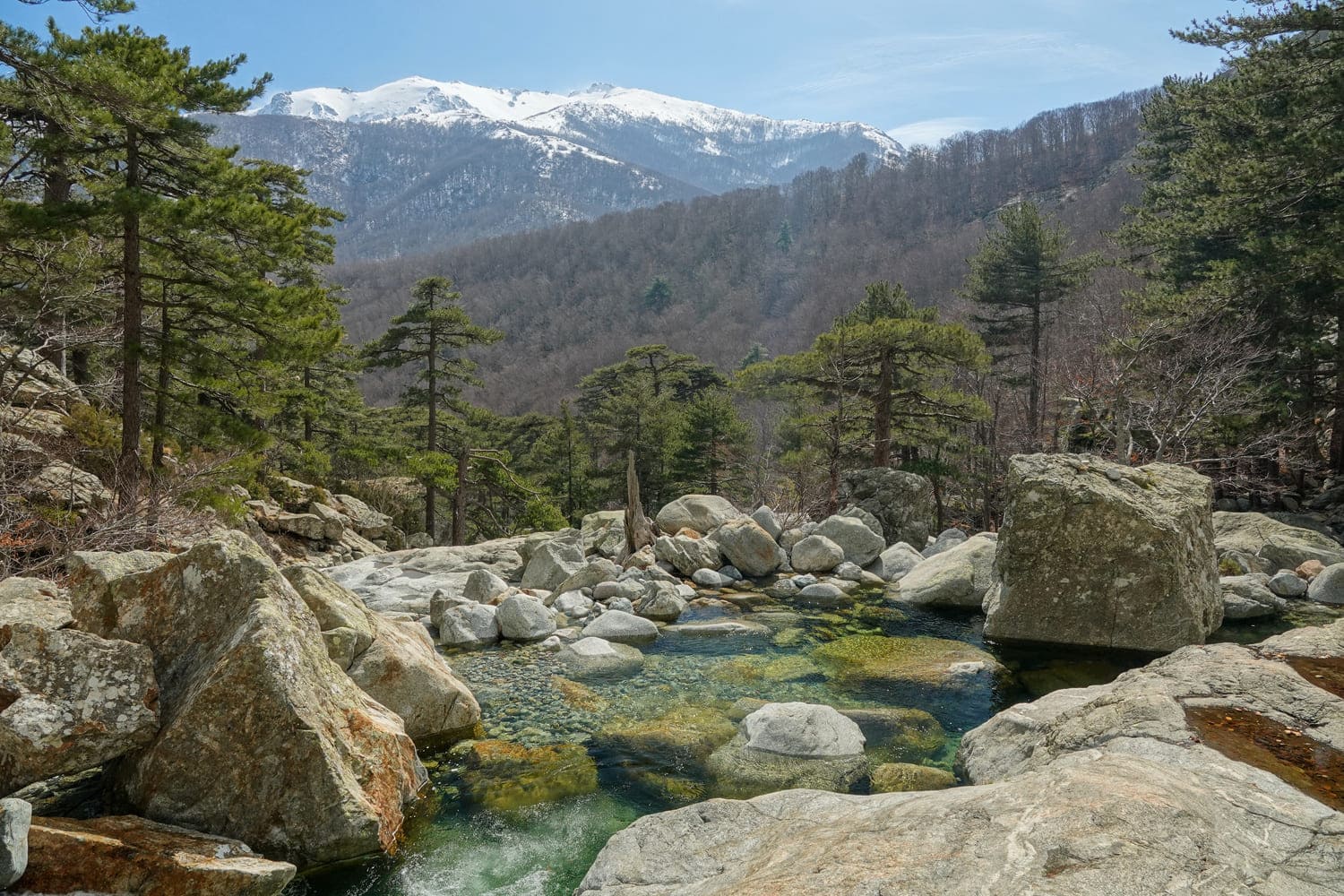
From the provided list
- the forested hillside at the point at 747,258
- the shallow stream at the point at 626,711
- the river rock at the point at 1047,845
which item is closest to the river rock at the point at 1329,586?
the shallow stream at the point at 626,711

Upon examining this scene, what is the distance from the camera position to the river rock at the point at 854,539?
14227 mm

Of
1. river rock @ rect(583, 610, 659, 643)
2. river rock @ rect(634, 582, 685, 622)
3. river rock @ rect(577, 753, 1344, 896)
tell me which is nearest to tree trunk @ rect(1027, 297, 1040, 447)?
river rock @ rect(634, 582, 685, 622)

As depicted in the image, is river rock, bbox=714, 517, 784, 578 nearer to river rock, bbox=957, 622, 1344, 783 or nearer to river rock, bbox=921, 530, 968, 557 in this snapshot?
river rock, bbox=921, 530, 968, 557

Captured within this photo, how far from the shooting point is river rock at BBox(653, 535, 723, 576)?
13.6 m

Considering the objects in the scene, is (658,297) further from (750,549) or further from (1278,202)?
(750,549)

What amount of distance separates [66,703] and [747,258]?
307 feet

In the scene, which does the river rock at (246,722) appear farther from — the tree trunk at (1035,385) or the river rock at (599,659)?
the tree trunk at (1035,385)

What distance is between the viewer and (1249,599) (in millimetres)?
10094

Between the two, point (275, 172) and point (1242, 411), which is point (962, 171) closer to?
point (1242, 411)

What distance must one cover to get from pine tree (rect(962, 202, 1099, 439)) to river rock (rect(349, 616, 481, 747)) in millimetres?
23810

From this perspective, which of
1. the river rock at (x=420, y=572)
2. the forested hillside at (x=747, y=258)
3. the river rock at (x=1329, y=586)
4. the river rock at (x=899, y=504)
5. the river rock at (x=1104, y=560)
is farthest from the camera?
the forested hillside at (x=747, y=258)

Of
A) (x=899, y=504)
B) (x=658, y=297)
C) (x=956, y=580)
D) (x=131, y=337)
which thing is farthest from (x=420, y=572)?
(x=658, y=297)

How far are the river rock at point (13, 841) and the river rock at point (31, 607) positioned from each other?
122 centimetres

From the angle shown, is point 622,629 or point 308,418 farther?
→ point 308,418
